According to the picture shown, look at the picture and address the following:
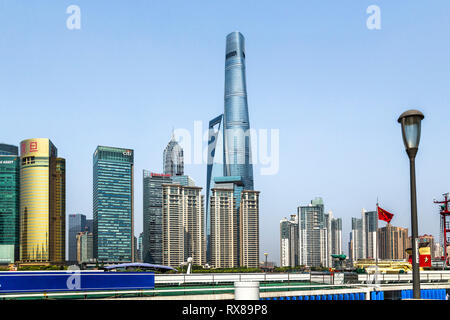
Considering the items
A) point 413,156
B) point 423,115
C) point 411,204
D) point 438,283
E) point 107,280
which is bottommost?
point 438,283

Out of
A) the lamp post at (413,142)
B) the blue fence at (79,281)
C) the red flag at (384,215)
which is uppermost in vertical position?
the lamp post at (413,142)

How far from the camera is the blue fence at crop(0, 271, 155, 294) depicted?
22.8 metres

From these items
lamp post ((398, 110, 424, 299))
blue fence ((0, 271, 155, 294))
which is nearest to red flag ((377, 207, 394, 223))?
Result: blue fence ((0, 271, 155, 294))

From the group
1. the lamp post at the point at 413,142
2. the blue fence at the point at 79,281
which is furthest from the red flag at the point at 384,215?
the lamp post at the point at 413,142

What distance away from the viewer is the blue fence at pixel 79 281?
74.7ft

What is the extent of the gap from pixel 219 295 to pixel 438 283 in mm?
23343

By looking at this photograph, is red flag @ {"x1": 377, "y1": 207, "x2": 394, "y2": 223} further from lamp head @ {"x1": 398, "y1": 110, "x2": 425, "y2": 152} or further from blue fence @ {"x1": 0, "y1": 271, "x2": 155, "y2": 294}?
lamp head @ {"x1": 398, "y1": 110, "x2": 425, "y2": 152}

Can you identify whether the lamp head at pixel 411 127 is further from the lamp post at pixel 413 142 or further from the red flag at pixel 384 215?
the red flag at pixel 384 215

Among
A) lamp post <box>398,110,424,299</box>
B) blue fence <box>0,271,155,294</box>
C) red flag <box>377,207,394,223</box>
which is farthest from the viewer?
red flag <box>377,207,394,223</box>

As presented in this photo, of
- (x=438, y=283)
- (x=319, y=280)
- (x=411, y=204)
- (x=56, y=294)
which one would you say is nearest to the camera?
(x=411, y=204)

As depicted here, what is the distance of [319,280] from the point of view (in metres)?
35.0

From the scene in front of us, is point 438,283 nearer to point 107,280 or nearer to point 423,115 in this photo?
point 107,280
